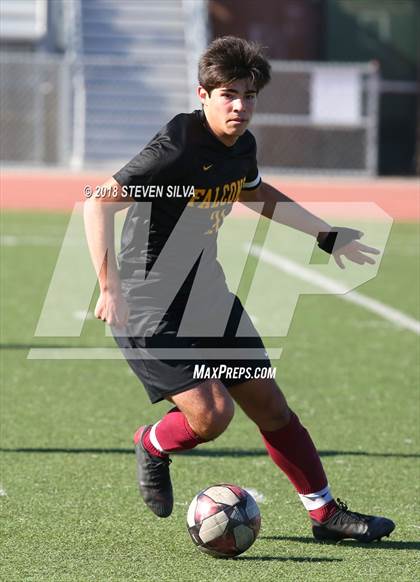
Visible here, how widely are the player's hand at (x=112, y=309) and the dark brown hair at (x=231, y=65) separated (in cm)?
88

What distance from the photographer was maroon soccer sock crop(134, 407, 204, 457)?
5023mm

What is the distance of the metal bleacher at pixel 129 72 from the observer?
23.8 m

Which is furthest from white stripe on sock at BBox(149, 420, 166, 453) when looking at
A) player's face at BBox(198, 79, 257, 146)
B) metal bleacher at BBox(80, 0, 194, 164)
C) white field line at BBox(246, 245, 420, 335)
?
metal bleacher at BBox(80, 0, 194, 164)

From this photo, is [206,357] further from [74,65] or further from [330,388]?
[74,65]

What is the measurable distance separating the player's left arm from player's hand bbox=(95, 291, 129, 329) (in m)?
0.89

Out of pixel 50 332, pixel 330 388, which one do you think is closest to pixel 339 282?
pixel 50 332

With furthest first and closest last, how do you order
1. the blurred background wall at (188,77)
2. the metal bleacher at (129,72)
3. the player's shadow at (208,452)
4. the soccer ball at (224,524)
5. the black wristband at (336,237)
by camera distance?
the metal bleacher at (129,72)
the blurred background wall at (188,77)
the player's shadow at (208,452)
the black wristband at (336,237)
the soccer ball at (224,524)

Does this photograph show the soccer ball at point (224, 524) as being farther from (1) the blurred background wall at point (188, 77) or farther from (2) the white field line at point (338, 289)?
(1) the blurred background wall at point (188, 77)

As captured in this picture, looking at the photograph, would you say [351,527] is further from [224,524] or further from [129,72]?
[129,72]

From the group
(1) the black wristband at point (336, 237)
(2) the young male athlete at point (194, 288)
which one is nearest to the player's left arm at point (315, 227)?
(1) the black wristband at point (336, 237)

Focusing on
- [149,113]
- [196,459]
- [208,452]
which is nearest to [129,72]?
[149,113]

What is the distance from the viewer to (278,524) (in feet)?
17.4

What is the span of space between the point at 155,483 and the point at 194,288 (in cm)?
79

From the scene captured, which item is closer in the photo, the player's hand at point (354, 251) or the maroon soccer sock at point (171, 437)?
the maroon soccer sock at point (171, 437)
